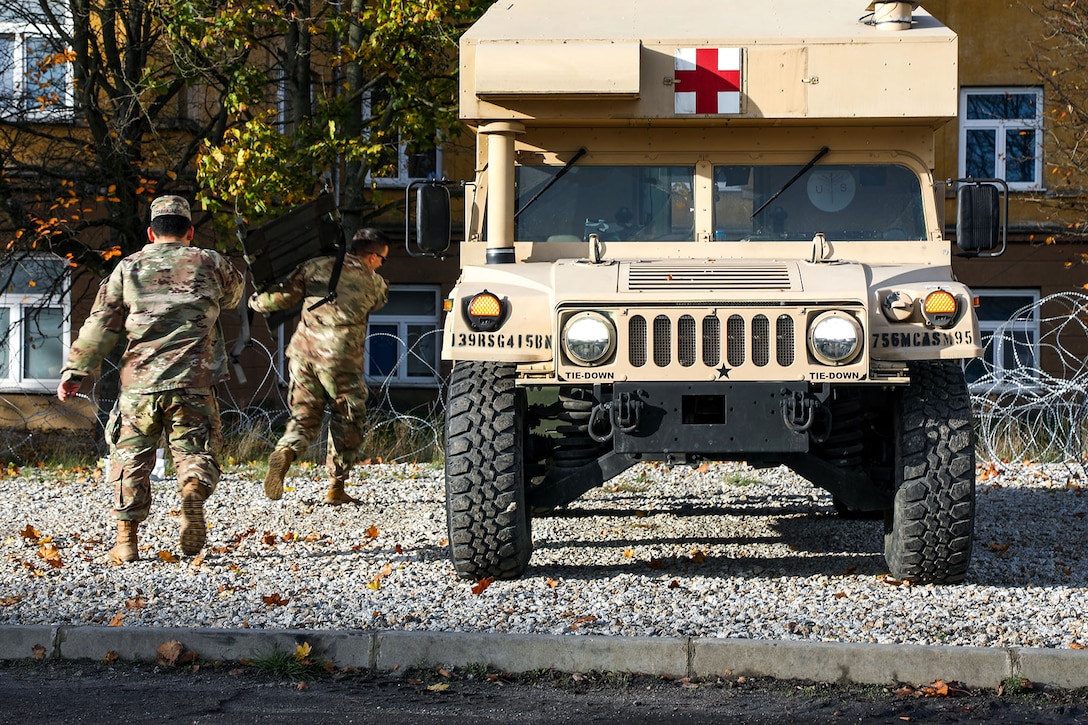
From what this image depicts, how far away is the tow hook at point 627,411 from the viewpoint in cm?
661

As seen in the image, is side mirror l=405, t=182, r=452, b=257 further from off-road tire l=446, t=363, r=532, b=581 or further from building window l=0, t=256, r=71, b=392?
building window l=0, t=256, r=71, b=392

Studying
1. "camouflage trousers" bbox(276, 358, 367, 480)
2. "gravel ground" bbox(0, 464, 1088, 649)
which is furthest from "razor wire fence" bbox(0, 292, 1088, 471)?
"camouflage trousers" bbox(276, 358, 367, 480)

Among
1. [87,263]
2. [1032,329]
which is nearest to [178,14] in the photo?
[87,263]

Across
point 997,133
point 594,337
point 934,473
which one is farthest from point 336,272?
point 997,133

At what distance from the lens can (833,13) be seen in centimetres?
796

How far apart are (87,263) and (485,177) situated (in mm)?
8955

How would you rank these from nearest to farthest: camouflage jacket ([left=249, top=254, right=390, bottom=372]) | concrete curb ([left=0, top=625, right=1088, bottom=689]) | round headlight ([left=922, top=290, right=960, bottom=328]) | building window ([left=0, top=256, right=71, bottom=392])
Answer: concrete curb ([left=0, top=625, right=1088, bottom=689]), round headlight ([left=922, top=290, right=960, bottom=328]), camouflage jacket ([left=249, top=254, right=390, bottom=372]), building window ([left=0, top=256, right=71, bottom=392])

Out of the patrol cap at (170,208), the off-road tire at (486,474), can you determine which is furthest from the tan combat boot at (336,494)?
the off-road tire at (486,474)

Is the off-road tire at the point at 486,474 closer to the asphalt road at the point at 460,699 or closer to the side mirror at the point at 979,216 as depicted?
the asphalt road at the point at 460,699

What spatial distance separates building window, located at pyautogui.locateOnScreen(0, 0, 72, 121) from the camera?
51.2 feet

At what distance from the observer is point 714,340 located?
670 cm

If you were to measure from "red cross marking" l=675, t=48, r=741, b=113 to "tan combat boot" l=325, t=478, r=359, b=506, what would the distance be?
3.88 metres

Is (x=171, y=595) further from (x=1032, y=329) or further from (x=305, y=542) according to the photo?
(x=1032, y=329)

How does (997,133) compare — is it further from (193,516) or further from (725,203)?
(193,516)
